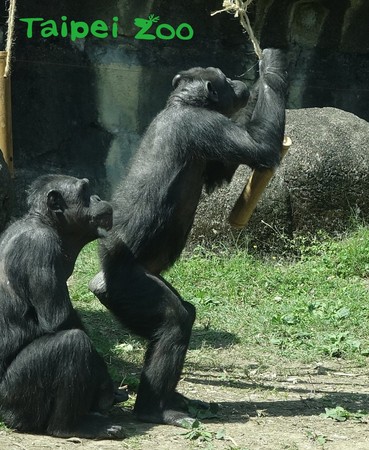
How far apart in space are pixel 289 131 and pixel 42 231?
599cm

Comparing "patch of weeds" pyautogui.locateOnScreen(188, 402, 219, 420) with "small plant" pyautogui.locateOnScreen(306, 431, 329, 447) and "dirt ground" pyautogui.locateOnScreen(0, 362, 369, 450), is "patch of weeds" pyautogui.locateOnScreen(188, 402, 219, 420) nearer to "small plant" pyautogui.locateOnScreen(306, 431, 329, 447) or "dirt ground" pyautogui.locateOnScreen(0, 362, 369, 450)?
"dirt ground" pyautogui.locateOnScreen(0, 362, 369, 450)

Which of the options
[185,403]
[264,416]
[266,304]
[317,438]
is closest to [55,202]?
[185,403]

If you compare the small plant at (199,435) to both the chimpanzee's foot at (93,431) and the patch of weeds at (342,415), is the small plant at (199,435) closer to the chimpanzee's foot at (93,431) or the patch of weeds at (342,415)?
the chimpanzee's foot at (93,431)

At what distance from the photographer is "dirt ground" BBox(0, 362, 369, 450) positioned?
5625 mm

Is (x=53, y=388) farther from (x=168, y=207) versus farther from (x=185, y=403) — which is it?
(x=168, y=207)

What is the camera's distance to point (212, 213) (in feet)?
35.1

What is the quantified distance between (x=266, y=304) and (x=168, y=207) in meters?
3.46

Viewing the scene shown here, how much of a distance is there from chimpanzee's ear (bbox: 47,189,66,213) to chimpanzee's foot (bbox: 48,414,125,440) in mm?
1386

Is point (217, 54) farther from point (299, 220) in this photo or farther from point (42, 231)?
point (42, 231)

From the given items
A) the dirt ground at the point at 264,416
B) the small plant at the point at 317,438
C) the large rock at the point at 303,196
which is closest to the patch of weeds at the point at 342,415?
the dirt ground at the point at 264,416

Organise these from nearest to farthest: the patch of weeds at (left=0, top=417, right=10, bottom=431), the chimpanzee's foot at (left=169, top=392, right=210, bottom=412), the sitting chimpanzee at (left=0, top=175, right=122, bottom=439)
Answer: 1. the sitting chimpanzee at (left=0, top=175, right=122, bottom=439)
2. the patch of weeds at (left=0, top=417, right=10, bottom=431)
3. the chimpanzee's foot at (left=169, top=392, right=210, bottom=412)

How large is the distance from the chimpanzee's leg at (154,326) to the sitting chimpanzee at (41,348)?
0.44 metres

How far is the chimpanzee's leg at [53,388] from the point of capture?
557 cm

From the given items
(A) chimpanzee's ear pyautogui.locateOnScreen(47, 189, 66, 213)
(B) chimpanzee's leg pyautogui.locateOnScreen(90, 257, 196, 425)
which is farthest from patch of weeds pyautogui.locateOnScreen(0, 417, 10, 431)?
(A) chimpanzee's ear pyautogui.locateOnScreen(47, 189, 66, 213)
